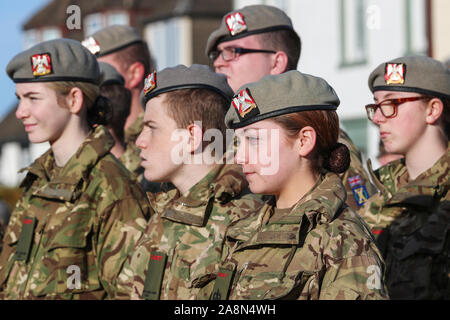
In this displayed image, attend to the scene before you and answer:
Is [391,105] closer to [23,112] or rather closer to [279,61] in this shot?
[279,61]

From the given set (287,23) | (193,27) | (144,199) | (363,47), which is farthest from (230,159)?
(193,27)

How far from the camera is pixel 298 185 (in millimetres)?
4371

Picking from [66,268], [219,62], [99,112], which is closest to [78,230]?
[66,268]

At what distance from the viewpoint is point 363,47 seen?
59.5 ft

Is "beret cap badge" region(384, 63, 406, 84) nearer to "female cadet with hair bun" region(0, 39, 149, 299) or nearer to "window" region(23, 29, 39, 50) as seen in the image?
"female cadet with hair bun" region(0, 39, 149, 299)

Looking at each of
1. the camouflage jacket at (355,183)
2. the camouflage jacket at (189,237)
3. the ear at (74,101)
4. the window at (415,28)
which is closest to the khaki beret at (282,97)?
the camouflage jacket at (189,237)

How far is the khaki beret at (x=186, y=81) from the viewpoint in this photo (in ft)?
17.8

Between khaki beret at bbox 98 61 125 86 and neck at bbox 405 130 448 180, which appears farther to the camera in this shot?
khaki beret at bbox 98 61 125 86

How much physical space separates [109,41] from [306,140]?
162 inches

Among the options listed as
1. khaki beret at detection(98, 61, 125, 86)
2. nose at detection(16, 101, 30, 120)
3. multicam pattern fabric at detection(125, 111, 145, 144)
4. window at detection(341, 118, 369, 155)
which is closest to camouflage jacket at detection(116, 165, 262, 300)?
nose at detection(16, 101, 30, 120)

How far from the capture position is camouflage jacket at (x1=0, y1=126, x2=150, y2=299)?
5582 millimetres

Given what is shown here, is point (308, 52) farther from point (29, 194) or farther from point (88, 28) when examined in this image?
point (88, 28)

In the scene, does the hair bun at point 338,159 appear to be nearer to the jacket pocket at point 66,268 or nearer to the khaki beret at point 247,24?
the jacket pocket at point 66,268

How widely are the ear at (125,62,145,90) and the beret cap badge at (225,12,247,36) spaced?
5.62ft
